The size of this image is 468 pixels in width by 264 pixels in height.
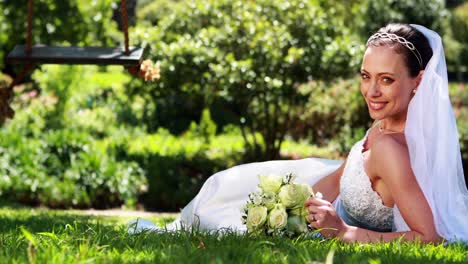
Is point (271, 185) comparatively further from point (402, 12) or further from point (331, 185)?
point (402, 12)

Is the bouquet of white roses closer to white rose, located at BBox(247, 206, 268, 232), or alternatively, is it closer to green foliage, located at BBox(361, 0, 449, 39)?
white rose, located at BBox(247, 206, 268, 232)

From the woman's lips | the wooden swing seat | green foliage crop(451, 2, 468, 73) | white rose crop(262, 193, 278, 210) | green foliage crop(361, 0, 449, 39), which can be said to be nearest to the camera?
white rose crop(262, 193, 278, 210)

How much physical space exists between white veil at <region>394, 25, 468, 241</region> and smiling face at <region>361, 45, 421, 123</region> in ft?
0.23

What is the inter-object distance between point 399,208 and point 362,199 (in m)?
0.37

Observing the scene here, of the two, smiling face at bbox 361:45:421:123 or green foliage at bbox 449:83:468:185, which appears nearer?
smiling face at bbox 361:45:421:123

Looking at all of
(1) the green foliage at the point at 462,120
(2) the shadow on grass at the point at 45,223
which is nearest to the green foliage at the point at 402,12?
(1) the green foliage at the point at 462,120

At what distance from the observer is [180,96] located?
1208 centimetres

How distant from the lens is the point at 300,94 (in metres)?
11.3

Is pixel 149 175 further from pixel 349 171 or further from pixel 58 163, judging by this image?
pixel 349 171

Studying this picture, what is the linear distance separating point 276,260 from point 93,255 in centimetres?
65

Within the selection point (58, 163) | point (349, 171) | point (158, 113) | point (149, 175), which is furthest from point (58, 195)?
point (349, 171)

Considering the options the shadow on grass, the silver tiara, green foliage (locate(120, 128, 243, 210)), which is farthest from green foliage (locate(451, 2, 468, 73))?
the silver tiara

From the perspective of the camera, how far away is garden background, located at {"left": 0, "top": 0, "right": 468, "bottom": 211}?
10250 millimetres

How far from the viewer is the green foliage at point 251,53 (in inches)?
419
